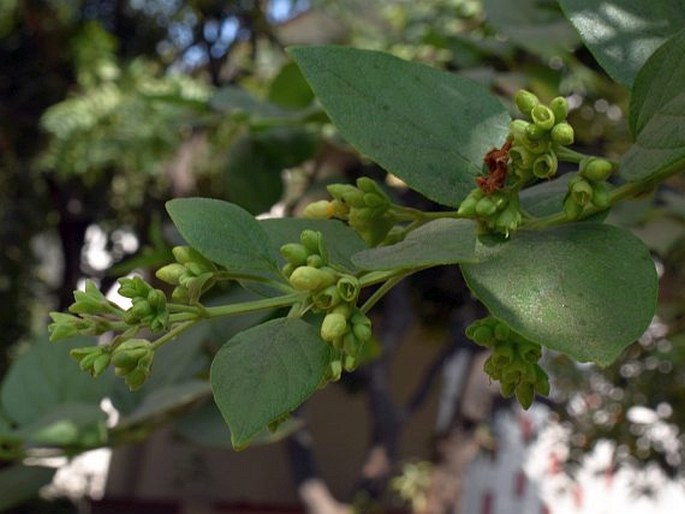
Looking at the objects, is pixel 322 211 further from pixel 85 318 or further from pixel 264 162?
pixel 264 162

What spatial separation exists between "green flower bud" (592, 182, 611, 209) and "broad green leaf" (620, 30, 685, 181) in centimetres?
1

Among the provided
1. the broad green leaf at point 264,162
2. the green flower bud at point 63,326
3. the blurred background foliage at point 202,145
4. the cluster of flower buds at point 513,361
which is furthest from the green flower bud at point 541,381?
the broad green leaf at point 264,162

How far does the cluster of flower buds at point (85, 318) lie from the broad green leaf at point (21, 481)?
13.0 inches

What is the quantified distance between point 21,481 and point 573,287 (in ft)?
1.33

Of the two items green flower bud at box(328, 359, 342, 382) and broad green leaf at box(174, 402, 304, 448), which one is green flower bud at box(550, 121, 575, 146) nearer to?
green flower bud at box(328, 359, 342, 382)

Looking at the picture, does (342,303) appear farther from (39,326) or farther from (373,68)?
(39,326)

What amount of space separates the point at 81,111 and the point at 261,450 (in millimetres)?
1627

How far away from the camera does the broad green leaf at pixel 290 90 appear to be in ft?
1.99

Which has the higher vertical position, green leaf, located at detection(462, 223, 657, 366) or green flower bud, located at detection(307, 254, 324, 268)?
green flower bud, located at detection(307, 254, 324, 268)

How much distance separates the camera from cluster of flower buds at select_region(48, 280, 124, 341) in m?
0.24

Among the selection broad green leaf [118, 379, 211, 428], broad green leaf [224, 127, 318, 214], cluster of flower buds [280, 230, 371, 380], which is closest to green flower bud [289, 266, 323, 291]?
cluster of flower buds [280, 230, 371, 380]

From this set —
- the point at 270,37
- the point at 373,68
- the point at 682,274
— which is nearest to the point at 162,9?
the point at 270,37

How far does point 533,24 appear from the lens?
0.54 meters

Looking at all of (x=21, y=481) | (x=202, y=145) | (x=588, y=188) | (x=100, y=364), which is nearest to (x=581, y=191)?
(x=588, y=188)
